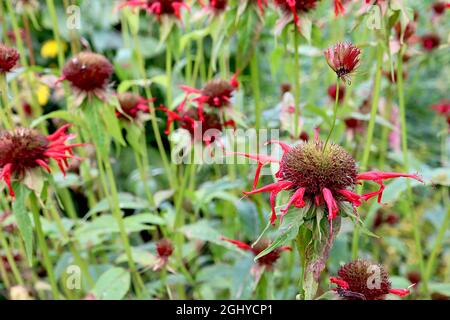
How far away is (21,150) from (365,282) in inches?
20.8

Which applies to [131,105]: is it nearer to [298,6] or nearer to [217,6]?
[217,6]

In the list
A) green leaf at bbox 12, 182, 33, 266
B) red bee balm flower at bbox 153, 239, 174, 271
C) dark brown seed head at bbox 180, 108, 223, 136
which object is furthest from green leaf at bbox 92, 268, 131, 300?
dark brown seed head at bbox 180, 108, 223, 136

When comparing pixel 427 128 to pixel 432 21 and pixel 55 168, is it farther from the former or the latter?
pixel 55 168

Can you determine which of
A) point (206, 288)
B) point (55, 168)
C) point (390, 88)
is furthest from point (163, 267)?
point (390, 88)

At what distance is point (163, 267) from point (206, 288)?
0.23 m

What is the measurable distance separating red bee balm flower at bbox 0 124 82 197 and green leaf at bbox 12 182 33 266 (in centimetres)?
2

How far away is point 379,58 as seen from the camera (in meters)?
0.94

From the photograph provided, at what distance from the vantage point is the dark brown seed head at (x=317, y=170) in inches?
25.2

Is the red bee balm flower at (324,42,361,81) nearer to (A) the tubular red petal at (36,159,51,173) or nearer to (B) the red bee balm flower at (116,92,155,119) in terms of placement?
(A) the tubular red petal at (36,159,51,173)

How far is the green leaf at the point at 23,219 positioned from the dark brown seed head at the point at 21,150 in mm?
30

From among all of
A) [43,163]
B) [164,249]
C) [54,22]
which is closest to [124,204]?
[164,249]

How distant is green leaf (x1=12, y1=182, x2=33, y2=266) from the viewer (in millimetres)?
827

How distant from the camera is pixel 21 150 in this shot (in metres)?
0.87

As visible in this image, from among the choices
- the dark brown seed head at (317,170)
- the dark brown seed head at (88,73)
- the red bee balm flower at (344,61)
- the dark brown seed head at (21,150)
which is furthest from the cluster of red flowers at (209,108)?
the red bee balm flower at (344,61)
